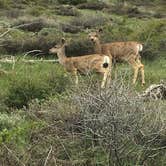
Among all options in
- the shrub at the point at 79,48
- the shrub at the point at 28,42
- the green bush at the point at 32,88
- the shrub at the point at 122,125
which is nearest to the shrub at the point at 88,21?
the shrub at the point at 28,42

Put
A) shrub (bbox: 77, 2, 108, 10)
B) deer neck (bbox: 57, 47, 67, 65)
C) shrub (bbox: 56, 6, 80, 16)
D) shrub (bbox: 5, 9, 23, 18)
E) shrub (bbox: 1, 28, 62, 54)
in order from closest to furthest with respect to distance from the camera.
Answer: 1. deer neck (bbox: 57, 47, 67, 65)
2. shrub (bbox: 1, 28, 62, 54)
3. shrub (bbox: 5, 9, 23, 18)
4. shrub (bbox: 56, 6, 80, 16)
5. shrub (bbox: 77, 2, 108, 10)

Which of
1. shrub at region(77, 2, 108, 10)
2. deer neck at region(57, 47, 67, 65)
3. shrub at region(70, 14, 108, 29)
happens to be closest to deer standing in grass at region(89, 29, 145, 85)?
deer neck at region(57, 47, 67, 65)

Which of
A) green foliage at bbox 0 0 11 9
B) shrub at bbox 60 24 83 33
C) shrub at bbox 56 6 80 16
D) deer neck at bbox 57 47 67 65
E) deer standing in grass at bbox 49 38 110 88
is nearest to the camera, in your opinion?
deer standing in grass at bbox 49 38 110 88

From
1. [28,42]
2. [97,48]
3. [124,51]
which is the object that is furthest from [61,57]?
[28,42]

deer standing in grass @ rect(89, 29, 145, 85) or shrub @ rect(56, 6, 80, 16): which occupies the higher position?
deer standing in grass @ rect(89, 29, 145, 85)

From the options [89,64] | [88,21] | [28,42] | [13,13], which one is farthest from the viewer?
[13,13]

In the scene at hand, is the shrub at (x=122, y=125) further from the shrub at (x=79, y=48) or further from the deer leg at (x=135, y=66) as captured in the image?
the shrub at (x=79, y=48)

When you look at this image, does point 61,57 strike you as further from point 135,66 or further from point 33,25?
point 33,25

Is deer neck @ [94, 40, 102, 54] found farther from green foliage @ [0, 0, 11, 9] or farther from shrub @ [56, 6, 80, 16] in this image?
green foliage @ [0, 0, 11, 9]

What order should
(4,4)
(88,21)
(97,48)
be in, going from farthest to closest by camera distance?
(4,4) < (88,21) < (97,48)

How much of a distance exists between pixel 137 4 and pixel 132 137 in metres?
36.7

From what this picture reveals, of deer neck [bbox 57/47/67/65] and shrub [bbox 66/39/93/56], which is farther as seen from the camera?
shrub [bbox 66/39/93/56]

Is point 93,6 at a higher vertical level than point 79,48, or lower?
lower

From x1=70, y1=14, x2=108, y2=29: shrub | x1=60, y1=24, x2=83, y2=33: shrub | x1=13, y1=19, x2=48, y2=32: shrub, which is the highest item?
x1=13, y1=19, x2=48, y2=32: shrub
